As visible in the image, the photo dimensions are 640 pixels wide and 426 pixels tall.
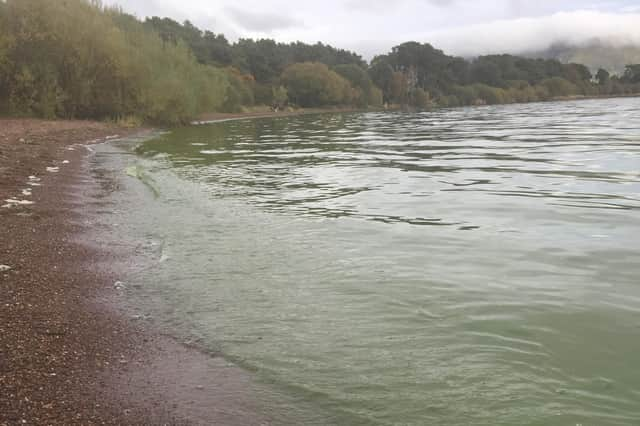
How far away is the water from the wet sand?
46 cm

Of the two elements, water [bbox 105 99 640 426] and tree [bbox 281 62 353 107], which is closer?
water [bbox 105 99 640 426]

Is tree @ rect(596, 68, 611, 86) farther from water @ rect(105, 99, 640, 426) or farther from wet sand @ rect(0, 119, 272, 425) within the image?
wet sand @ rect(0, 119, 272, 425)

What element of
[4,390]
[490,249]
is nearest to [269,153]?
[490,249]

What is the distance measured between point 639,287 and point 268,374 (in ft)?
17.7

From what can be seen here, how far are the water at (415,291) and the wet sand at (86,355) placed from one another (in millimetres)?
459

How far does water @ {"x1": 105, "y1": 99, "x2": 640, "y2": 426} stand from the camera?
4.77 meters

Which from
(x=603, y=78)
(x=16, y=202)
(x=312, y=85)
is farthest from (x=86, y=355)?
(x=603, y=78)

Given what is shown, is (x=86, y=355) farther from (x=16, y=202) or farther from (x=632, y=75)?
(x=632, y=75)

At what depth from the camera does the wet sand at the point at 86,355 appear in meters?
4.23

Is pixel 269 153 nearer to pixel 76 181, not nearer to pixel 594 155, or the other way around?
pixel 76 181

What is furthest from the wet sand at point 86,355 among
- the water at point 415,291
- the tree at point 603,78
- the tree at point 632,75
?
the tree at point 632,75

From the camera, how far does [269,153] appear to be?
2880 cm

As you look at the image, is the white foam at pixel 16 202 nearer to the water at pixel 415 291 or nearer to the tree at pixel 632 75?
the water at pixel 415 291

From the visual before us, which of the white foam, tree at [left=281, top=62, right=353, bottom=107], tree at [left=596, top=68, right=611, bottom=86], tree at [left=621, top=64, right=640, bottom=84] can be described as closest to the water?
the white foam
